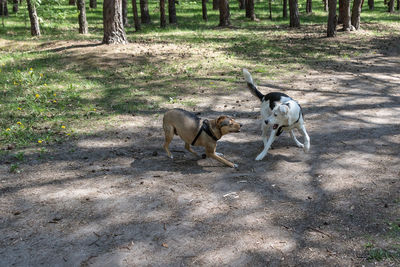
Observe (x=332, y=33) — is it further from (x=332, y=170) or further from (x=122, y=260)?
(x=122, y=260)

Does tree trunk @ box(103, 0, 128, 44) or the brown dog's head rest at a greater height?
tree trunk @ box(103, 0, 128, 44)

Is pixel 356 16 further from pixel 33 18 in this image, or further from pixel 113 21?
pixel 33 18

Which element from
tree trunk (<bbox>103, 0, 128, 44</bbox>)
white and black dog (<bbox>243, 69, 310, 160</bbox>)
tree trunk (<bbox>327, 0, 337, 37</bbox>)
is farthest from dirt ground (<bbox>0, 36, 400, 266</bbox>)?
tree trunk (<bbox>327, 0, 337, 37</bbox>)

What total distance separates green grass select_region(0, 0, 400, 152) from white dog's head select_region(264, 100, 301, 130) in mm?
4082

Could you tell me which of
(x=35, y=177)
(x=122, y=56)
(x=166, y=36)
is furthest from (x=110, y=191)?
(x=166, y=36)

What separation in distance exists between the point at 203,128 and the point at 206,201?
58.3 inches

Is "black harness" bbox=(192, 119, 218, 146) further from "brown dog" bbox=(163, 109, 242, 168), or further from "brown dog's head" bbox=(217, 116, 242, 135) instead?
"brown dog's head" bbox=(217, 116, 242, 135)

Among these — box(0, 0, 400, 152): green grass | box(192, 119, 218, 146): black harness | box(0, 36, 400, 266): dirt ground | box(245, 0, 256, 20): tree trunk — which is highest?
box(245, 0, 256, 20): tree trunk

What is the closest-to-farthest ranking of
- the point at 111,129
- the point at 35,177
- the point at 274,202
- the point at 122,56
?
the point at 274,202 → the point at 35,177 → the point at 111,129 → the point at 122,56

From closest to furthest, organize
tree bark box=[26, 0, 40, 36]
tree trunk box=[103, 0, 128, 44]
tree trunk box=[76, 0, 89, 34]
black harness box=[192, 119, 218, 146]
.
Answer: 1. black harness box=[192, 119, 218, 146]
2. tree trunk box=[103, 0, 128, 44]
3. tree bark box=[26, 0, 40, 36]
4. tree trunk box=[76, 0, 89, 34]

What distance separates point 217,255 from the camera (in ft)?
13.2

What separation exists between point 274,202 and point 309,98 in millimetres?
6146

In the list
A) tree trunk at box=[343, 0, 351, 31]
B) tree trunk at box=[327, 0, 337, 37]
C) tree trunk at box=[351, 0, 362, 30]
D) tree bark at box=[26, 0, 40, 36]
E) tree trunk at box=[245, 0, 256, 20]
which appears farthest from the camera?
tree trunk at box=[245, 0, 256, 20]

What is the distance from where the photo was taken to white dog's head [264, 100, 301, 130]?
6.22 m
